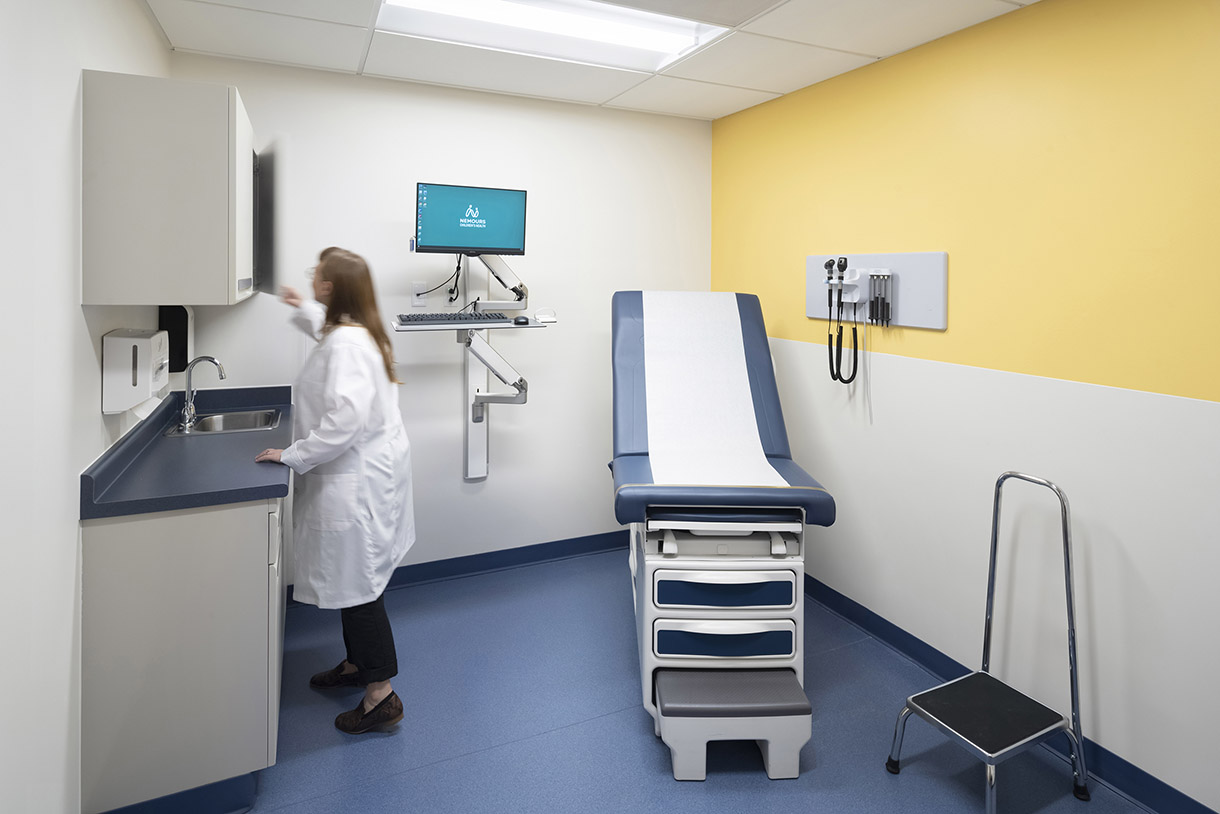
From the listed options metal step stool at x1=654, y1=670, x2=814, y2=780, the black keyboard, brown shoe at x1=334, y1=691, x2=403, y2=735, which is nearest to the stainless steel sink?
the black keyboard

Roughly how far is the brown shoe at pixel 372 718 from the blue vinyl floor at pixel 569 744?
34 mm

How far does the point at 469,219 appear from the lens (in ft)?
9.46

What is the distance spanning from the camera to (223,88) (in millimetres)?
1847

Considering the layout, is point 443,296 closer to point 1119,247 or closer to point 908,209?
point 908,209

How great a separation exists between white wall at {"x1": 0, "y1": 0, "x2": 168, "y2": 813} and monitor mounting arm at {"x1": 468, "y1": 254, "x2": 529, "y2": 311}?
1.50 m

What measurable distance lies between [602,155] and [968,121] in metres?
1.69

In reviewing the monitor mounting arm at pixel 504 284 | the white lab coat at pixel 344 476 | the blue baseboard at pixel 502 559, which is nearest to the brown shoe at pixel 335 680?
the white lab coat at pixel 344 476

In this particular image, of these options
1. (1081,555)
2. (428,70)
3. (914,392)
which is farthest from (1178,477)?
(428,70)

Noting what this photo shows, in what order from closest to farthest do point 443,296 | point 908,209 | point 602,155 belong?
point 908,209, point 443,296, point 602,155

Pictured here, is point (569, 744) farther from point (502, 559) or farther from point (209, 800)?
point (502, 559)

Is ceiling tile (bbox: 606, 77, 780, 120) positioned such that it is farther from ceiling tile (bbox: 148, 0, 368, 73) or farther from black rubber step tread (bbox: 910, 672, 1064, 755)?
black rubber step tread (bbox: 910, 672, 1064, 755)

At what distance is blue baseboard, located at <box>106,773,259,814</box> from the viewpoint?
1.81 meters

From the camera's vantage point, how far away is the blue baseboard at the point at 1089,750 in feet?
6.19

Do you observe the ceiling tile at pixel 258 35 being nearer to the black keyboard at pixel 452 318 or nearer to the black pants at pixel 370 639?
the black keyboard at pixel 452 318
